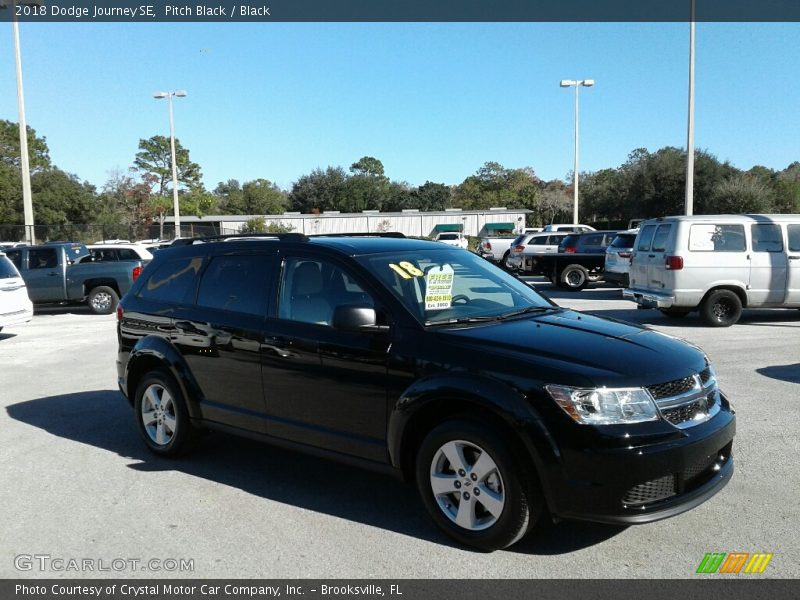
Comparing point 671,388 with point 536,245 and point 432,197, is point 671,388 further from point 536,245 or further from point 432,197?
point 432,197

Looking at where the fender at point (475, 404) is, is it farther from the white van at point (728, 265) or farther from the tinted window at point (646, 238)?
the tinted window at point (646, 238)

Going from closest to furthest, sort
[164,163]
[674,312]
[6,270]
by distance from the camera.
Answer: [6,270] → [674,312] → [164,163]

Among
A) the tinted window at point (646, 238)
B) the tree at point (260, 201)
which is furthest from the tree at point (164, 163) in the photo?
the tinted window at point (646, 238)

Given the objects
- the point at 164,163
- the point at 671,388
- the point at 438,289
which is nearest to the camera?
the point at 671,388

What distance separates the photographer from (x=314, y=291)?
489 centimetres

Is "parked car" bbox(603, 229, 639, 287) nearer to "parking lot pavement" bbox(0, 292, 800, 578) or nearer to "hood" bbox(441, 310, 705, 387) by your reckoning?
"parking lot pavement" bbox(0, 292, 800, 578)

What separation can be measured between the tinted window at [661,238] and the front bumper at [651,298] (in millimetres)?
831

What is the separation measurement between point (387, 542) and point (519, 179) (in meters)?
108

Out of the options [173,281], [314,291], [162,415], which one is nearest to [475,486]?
[314,291]

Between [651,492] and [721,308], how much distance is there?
10.1m

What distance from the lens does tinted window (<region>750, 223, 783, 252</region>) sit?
12.5m

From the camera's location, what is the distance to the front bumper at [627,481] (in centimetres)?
354

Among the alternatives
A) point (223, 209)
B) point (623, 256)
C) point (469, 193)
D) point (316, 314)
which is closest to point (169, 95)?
point (623, 256)
